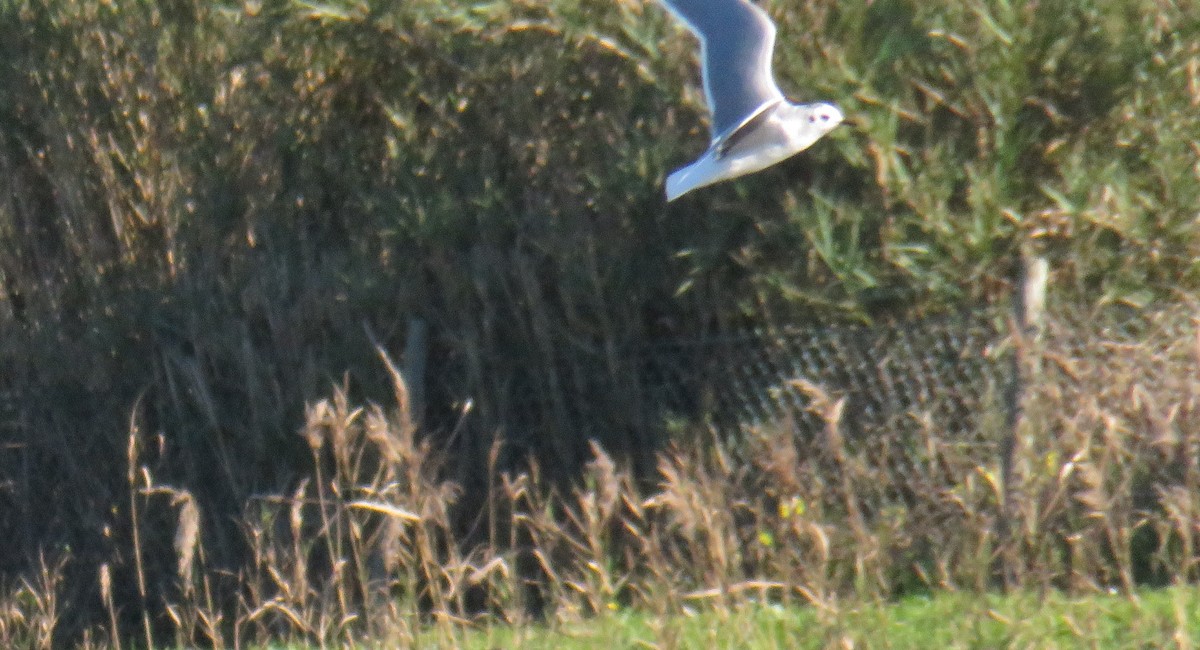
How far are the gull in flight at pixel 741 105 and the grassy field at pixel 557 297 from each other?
16.1 inches

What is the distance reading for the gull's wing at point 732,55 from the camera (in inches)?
240

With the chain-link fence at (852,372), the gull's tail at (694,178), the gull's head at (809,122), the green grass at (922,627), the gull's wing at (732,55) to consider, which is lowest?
the green grass at (922,627)

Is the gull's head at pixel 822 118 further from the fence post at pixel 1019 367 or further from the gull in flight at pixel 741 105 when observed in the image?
the fence post at pixel 1019 367

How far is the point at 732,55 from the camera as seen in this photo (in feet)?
20.6

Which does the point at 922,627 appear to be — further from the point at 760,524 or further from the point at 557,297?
the point at 557,297

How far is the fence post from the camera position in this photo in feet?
16.4

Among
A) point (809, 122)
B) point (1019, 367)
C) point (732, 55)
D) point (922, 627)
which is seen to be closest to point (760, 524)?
point (922, 627)

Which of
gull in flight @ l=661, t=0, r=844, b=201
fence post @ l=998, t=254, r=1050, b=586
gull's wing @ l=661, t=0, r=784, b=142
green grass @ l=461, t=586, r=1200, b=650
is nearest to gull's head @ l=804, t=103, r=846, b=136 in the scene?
gull in flight @ l=661, t=0, r=844, b=201

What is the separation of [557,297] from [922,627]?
96.7 inches

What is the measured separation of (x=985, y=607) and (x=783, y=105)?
1.96 meters

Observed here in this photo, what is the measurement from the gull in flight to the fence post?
84cm

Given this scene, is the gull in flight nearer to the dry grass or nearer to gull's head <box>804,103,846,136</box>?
gull's head <box>804,103,846,136</box>

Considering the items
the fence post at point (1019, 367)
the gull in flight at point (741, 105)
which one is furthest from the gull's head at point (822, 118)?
the fence post at point (1019, 367)

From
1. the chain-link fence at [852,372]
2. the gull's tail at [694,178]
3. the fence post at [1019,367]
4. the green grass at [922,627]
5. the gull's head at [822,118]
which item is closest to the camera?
the green grass at [922,627]
